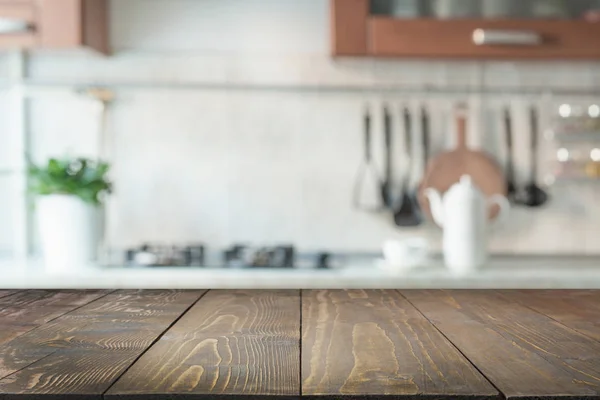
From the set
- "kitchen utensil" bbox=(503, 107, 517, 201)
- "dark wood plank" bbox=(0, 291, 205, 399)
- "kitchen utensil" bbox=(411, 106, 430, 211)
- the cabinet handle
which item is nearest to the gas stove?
"kitchen utensil" bbox=(411, 106, 430, 211)

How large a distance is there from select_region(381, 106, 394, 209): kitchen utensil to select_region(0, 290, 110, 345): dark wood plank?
144cm

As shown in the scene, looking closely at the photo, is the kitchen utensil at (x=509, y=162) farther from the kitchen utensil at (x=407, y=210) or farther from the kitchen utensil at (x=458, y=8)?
the kitchen utensil at (x=458, y=8)

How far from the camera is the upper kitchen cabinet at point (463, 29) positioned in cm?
209

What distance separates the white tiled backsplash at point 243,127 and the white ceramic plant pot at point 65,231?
0.32 meters

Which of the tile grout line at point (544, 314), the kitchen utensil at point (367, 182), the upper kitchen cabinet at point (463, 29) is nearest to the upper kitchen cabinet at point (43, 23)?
the upper kitchen cabinet at point (463, 29)

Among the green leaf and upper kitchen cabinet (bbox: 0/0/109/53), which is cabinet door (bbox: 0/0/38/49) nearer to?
upper kitchen cabinet (bbox: 0/0/109/53)

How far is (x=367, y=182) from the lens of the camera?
95.3 inches

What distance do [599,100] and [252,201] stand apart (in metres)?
1.33

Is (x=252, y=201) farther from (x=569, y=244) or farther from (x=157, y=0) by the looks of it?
(x=569, y=244)

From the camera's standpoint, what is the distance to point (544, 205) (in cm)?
244

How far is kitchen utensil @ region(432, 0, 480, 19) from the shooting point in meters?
2.11

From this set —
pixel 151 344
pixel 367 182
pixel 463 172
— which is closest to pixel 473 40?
pixel 463 172

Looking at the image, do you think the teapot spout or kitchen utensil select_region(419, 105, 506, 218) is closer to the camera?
the teapot spout

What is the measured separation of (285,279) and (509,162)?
1.03 m
